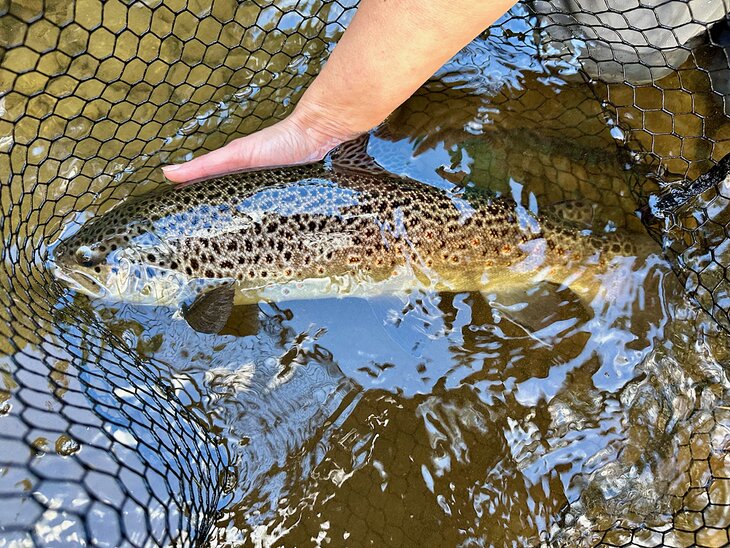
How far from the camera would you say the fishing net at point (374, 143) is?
10.0 ft

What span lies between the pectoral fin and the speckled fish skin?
0.29 feet

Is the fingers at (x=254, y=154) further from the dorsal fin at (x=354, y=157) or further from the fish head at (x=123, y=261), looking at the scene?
the fish head at (x=123, y=261)

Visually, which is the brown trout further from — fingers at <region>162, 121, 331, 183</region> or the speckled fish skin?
fingers at <region>162, 121, 331, 183</region>

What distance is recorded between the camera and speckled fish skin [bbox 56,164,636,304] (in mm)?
3230

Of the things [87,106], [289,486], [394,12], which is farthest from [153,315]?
[394,12]

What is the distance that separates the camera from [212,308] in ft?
10.7

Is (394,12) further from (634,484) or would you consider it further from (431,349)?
(634,484)

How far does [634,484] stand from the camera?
10.4ft

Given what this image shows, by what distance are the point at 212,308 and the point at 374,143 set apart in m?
1.47

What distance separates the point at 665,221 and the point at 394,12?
218 centimetres

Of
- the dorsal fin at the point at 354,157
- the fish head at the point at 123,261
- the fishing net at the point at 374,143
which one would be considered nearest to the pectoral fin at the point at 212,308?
the fish head at the point at 123,261

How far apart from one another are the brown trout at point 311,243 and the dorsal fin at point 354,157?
0.19 feet

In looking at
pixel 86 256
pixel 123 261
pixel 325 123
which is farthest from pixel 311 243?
pixel 86 256

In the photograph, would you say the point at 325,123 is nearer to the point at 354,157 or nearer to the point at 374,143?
the point at 354,157
